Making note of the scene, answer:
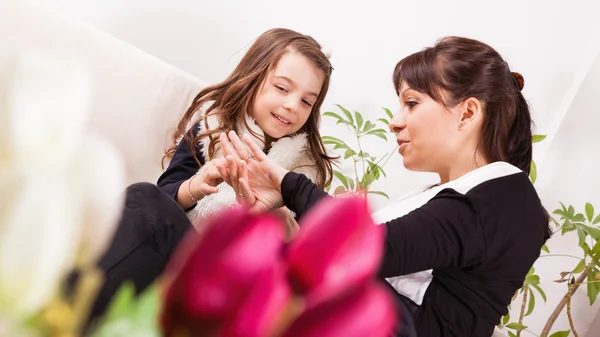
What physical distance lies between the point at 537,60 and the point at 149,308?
2.27 metres

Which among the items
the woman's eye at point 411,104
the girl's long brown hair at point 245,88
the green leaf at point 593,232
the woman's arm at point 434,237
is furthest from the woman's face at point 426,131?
the green leaf at point 593,232

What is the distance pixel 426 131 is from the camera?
1266mm

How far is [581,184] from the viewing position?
217 centimetres

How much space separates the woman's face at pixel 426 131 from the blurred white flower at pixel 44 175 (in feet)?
3.88

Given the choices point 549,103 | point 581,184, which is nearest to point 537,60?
point 549,103

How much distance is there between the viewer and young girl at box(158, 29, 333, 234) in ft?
4.90

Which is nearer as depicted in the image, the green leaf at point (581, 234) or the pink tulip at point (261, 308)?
the pink tulip at point (261, 308)

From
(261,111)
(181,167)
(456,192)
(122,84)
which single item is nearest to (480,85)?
(456,192)

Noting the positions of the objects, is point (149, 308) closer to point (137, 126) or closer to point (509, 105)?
point (509, 105)

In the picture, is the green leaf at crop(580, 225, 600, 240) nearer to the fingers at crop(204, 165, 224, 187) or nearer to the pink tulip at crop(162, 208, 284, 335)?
the fingers at crop(204, 165, 224, 187)

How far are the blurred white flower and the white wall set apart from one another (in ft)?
6.63

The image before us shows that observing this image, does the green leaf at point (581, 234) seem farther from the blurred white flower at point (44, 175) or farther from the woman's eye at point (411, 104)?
the blurred white flower at point (44, 175)

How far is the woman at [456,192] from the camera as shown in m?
1.00

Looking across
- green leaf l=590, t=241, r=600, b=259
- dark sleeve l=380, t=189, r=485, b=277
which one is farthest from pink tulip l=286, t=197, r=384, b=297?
green leaf l=590, t=241, r=600, b=259
